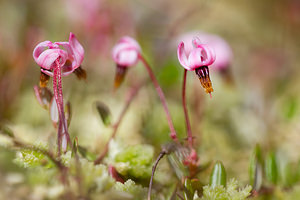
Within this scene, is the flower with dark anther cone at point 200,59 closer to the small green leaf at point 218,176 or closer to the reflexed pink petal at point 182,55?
the reflexed pink petal at point 182,55

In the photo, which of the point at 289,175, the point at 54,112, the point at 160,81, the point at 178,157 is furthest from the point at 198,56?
the point at 160,81

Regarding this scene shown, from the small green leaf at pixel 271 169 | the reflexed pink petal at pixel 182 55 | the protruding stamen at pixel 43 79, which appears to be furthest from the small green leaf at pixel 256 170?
the protruding stamen at pixel 43 79

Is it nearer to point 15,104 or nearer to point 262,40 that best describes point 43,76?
point 15,104

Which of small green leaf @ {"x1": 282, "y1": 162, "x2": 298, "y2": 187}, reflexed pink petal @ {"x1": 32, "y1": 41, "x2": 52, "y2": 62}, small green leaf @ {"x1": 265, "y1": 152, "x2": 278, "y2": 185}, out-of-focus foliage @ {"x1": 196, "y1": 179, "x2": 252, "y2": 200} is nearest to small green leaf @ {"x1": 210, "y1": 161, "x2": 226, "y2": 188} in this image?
out-of-focus foliage @ {"x1": 196, "y1": 179, "x2": 252, "y2": 200}

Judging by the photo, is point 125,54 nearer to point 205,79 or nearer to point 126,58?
point 126,58

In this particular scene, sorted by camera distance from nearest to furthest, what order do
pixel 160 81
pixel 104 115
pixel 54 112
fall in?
pixel 54 112, pixel 104 115, pixel 160 81

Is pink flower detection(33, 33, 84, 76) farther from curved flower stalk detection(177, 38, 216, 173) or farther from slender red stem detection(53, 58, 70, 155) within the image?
curved flower stalk detection(177, 38, 216, 173)
